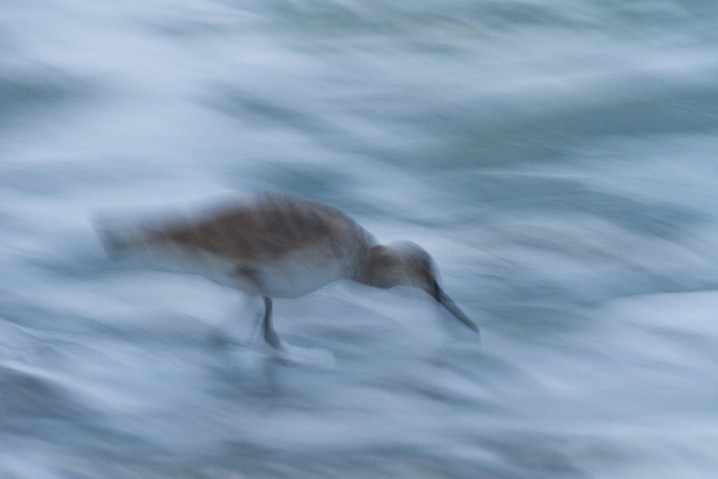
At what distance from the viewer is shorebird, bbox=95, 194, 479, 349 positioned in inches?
144

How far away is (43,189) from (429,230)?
1698 mm

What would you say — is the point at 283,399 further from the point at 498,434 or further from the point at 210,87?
the point at 210,87

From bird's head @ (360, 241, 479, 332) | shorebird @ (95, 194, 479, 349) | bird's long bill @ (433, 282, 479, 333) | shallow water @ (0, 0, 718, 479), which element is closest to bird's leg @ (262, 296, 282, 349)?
shallow water @ (0, 0, 718, 479)

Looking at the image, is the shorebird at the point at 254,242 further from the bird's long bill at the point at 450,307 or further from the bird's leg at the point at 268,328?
the bird's long bill at the point at 450,307

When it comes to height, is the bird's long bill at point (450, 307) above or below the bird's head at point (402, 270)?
below

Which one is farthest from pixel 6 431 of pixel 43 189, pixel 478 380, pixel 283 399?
pixel 43 189

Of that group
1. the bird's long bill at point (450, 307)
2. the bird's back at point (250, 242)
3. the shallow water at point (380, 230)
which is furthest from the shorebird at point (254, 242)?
the bird's long bill at point (450, 307)

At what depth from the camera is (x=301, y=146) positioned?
6.73 metres

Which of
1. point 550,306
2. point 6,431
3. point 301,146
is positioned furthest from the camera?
point 301,146

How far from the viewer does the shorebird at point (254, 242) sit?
365 cm

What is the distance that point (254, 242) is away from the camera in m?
3.65

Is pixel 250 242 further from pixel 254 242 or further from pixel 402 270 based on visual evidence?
pixel 402 270

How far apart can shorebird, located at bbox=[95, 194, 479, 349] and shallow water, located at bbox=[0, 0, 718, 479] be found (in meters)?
0.32

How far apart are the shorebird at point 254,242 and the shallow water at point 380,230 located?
319 mm
